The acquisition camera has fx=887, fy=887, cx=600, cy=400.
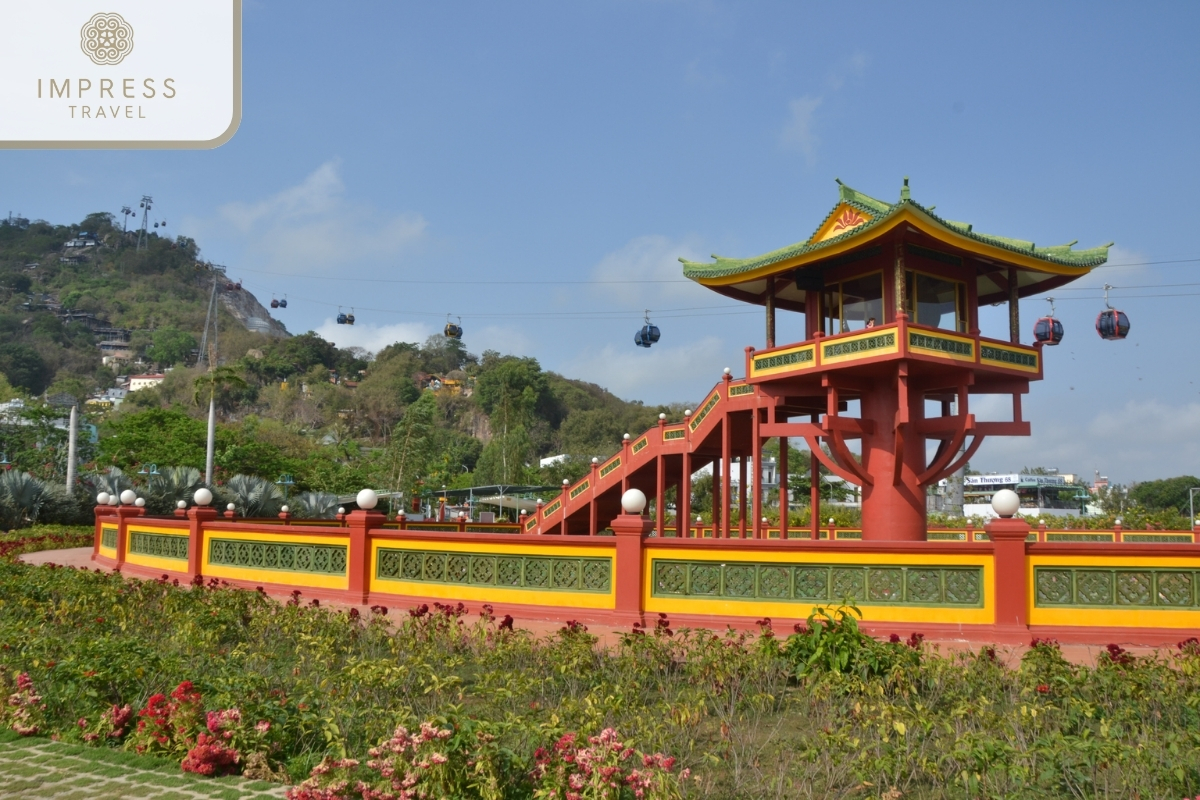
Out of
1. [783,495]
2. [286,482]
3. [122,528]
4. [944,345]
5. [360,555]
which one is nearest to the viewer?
[360,555]

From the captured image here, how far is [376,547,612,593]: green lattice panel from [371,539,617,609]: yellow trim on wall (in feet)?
0.16

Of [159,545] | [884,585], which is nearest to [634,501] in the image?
[884,585]

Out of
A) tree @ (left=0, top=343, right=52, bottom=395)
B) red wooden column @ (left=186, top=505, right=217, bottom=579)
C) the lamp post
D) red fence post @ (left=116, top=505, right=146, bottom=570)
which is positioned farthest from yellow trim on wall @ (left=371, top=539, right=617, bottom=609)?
tree @ (left=0, top=343, right=52, bottom=395)

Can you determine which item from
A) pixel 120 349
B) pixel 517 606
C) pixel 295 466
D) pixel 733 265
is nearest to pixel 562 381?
pixel 295 466

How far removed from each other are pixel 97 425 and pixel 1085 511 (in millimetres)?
67241

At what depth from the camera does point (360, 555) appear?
1198cm

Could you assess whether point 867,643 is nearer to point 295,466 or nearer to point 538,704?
point 538,704

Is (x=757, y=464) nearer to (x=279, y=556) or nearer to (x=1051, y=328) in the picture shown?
(x=1051, y=328)

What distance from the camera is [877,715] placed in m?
→ 6.13

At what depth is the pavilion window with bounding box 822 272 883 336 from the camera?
16922 mm

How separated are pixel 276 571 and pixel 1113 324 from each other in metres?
19.5

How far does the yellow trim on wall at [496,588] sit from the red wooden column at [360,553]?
8cm

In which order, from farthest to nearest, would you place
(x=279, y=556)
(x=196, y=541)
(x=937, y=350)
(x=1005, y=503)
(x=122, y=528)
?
(x=122, y=528) < (x=937, y=350) < (x=196, y=541) < (x=279, y=556) < (x=1005, y=503)

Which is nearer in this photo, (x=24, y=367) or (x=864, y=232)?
(x=864, y=232)
